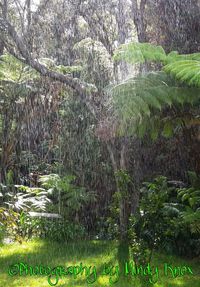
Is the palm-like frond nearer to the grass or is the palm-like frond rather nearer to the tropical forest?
the tropical forest

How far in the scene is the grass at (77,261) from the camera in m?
4.23

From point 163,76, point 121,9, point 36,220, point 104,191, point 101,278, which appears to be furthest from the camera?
point 121,9

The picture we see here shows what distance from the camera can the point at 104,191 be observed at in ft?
27.2

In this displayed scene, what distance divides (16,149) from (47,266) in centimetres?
644

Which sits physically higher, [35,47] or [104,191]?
[35,47]

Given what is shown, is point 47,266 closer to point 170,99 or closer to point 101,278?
point 101,278

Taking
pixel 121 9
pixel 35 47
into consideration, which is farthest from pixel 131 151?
pixel 35 47

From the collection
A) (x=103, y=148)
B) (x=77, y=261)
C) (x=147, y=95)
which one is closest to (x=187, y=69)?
(x=147, y=95)

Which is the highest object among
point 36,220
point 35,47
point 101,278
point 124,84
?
point 35,47

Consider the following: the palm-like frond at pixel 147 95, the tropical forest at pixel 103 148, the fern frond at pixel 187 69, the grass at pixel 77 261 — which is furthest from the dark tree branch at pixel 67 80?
the grass at pixel 77 261

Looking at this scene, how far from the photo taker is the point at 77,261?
5.09 metres

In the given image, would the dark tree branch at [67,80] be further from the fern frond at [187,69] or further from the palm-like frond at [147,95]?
the fern frond at [187,69]

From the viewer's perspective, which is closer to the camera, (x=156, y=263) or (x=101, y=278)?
(x=101, y=278)

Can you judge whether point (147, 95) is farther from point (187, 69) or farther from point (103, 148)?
point (103, 148)
